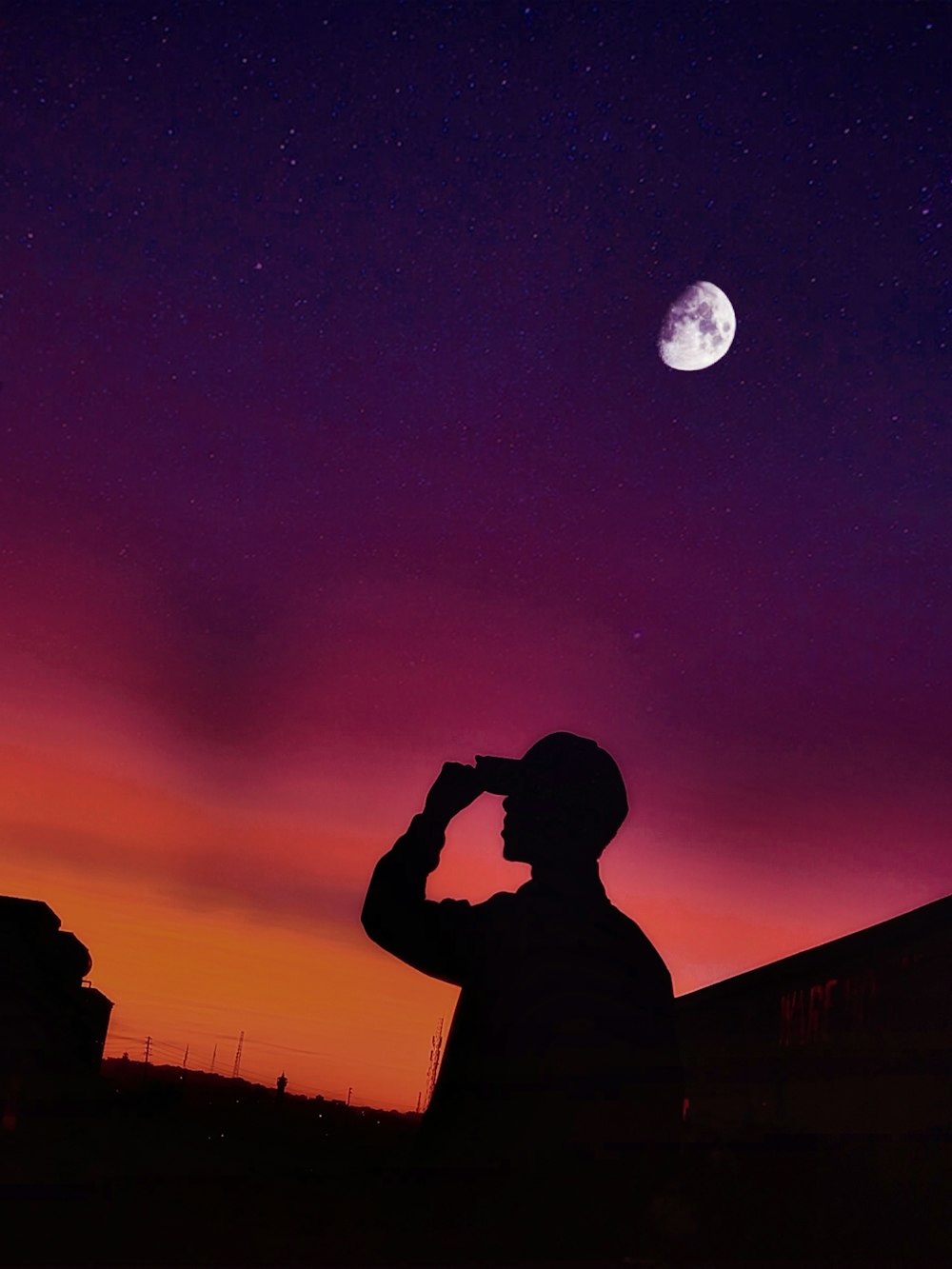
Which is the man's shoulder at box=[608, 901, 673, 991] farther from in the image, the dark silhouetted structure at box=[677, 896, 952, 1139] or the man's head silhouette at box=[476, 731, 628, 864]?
the dark silhouetted structure at box=[677, 896, 952, 1139]

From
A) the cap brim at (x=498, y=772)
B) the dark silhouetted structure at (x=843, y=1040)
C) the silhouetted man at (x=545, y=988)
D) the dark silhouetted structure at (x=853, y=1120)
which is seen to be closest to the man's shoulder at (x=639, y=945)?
the silhouetted man at (x=545, y=988)

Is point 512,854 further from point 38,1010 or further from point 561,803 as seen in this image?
point 38,1010

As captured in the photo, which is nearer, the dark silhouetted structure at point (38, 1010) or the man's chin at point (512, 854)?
the man's chin at point (512, 854)

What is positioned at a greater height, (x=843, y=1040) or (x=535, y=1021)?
(x=843, y=1040)

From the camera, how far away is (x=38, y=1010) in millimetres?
27406

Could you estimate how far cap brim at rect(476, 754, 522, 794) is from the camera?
146 centimetres

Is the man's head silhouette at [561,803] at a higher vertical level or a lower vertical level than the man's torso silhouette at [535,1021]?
higher

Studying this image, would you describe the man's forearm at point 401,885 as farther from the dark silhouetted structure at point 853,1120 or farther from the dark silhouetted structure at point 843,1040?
the dark silhouetted structure at point 853,1120

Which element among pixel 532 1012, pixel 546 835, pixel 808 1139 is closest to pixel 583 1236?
pixel 532 1012

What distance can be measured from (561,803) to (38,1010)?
3032 cm

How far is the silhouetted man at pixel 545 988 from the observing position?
1227 millimetres

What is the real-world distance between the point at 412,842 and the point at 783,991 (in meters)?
8.56

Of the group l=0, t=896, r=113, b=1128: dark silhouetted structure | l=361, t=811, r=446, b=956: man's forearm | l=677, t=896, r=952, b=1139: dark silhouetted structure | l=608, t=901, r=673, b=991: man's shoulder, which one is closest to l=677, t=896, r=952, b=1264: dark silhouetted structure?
l=677, t=896, r=952, b=1139: dark silhouetted structure

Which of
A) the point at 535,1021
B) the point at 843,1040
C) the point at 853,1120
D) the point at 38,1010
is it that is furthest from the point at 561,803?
the point at 38,1010
